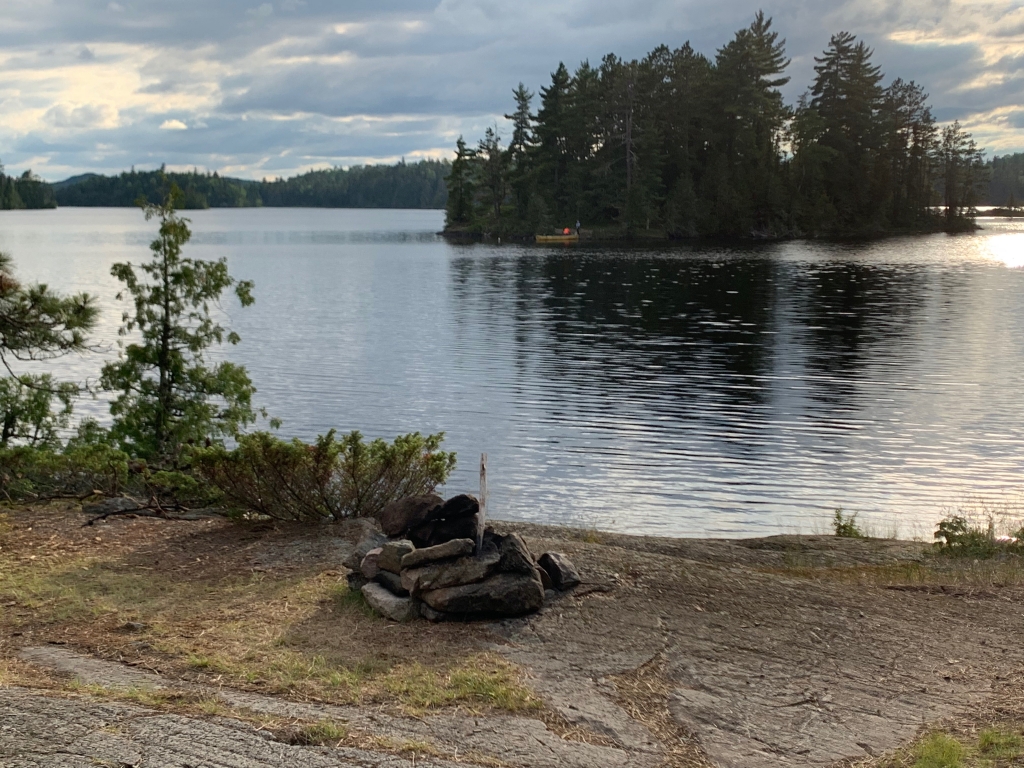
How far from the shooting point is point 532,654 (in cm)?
650

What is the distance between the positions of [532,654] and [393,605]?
1214 mm

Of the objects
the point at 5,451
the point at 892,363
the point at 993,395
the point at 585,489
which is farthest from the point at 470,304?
the point at 5,451

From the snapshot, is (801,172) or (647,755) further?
(801,172)

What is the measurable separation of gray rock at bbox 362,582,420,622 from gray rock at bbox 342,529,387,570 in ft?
1.48

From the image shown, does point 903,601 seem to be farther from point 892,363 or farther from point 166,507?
point 892,363

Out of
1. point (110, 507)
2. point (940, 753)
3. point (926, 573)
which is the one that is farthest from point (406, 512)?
point (926, 573)

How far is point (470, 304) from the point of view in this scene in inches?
1884

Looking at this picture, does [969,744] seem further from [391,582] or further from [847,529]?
[847,529]

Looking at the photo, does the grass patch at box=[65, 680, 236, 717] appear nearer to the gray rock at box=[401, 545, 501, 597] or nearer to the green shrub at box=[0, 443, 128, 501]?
the gray rock at box=[401, 545, 501, 597]

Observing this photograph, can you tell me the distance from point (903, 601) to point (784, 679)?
2.38 meters

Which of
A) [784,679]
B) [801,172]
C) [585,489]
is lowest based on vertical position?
[585,489]

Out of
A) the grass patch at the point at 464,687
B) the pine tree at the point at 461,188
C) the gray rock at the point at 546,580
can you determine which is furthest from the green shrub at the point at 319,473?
the pine tree at the point at 461,188

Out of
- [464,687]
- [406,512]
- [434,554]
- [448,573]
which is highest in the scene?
[406,512]

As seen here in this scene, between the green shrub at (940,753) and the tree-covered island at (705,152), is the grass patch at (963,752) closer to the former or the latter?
the green shrub at (940,753)
